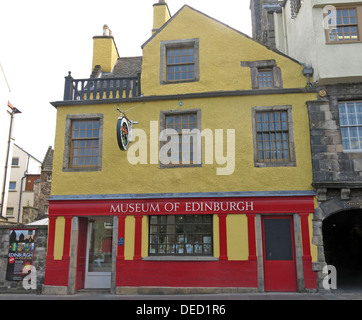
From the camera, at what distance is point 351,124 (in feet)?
37.5

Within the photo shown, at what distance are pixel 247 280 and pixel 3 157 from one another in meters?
21.0

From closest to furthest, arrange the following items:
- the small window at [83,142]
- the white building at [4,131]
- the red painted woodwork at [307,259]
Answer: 1. the red painted woodwork at [307,259]
2. the small window at [83,142]
3. the white building at [4,131]

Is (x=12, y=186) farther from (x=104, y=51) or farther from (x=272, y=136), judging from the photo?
(x=272, y=136)

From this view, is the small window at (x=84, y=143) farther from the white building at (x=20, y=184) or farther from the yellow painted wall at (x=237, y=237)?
the white building at (x=20, y=184)

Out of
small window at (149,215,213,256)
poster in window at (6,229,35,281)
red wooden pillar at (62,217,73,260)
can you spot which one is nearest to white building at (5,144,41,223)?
poster in window at (6,229,35,281)

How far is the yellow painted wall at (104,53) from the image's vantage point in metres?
16.5

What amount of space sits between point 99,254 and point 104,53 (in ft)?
31.4

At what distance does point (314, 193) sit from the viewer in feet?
36.2

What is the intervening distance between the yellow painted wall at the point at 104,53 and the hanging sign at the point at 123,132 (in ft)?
18.0

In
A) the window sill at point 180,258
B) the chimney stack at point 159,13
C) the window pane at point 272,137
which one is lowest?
the window sill at point 180,258

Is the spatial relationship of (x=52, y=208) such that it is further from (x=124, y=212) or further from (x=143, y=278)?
(x=143, y=278)

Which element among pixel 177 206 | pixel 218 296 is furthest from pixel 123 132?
A: pixel 218 296

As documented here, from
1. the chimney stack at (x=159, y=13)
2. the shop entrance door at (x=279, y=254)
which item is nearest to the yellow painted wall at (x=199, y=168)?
the shop entrance door at (x=279, y=254)
